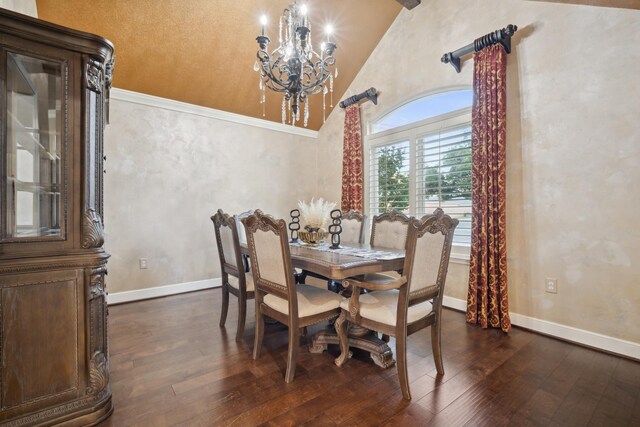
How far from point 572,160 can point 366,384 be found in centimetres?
253

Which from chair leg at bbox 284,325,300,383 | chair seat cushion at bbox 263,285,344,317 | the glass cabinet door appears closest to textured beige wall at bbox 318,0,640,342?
chair seat cushion at bbox 263,285,344,317

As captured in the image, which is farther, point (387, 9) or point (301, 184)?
point (301, 184)

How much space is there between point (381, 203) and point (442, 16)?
243 cm

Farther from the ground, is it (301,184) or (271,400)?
(301,184)

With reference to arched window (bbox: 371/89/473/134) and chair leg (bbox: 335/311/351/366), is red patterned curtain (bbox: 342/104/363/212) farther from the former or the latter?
chair leg (bbox: 335/311/351/366)

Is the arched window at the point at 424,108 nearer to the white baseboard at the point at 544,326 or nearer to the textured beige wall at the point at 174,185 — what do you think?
the textured beige wall at the point at 174,185

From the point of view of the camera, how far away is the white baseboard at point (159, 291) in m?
3.71

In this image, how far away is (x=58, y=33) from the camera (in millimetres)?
1532

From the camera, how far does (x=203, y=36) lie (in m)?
3.62

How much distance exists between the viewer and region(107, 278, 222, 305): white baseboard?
3705 mm

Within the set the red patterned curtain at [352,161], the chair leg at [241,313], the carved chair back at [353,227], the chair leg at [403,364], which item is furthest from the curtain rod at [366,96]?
the chair leg at [403,364]

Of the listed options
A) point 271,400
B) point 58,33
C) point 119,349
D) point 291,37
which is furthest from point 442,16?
point 119,349

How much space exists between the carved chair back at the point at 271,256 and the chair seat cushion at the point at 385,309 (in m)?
0.45

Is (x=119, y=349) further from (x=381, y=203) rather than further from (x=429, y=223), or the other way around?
(x=381, y=203)
